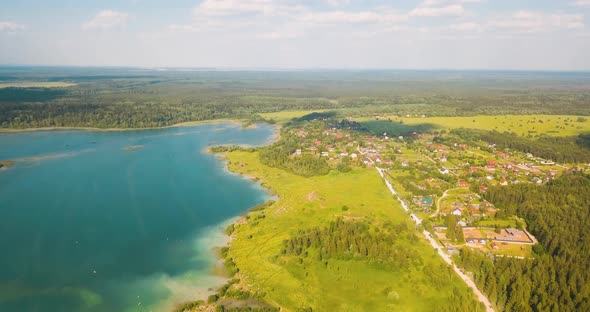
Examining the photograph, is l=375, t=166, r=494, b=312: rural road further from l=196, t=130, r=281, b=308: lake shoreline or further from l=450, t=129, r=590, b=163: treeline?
l=450, t=129, r=590, b=163: treeline

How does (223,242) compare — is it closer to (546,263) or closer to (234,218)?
(234,218)

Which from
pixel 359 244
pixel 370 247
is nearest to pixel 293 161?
pixel 359 244

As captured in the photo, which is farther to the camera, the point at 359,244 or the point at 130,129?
the point at 130,129

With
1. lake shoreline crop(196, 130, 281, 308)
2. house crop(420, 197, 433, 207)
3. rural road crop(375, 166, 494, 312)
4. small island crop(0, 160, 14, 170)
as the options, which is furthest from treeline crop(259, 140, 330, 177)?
small island crop(0, 160, 14, 170)

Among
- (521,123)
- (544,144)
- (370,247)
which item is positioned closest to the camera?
(370,247)

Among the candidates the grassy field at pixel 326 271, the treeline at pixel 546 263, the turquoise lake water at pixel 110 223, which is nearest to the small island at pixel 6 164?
the turquoise lake water at pixel 110 223

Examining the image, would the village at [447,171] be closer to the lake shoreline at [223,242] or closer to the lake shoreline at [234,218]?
the lake shoreline at [234,218]
